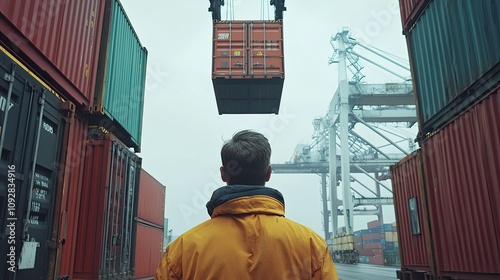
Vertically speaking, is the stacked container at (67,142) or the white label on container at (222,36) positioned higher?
the white label on container at (222,36)

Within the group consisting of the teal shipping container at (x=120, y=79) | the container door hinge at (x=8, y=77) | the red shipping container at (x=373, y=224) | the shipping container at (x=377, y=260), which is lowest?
the shipping container at (x=377, y=260)

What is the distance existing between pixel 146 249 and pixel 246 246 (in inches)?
358

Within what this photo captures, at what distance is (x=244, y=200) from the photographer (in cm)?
162

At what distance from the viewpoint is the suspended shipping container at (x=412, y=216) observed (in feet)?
25.0

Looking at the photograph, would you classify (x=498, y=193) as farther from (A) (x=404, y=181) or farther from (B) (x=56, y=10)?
(B) (x=56, y=10)

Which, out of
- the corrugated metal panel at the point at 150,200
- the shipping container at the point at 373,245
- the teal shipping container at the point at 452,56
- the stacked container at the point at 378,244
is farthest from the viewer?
the shipping container at the point at 373,245

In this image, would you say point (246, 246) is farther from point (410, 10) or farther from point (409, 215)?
point (410, 10)

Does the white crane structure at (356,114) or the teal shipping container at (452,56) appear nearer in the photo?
the teal shipping container at (452,56)

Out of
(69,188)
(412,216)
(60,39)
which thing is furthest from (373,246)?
(60,39)

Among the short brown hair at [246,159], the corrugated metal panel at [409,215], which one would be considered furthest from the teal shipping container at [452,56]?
the short brown hair at [246,159]

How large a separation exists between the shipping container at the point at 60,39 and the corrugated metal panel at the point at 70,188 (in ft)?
1.81

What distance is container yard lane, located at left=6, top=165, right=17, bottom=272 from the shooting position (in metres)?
3.88

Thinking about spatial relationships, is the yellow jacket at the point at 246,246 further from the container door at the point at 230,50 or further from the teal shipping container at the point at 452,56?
the container door at the point at 230,50

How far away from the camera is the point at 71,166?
5887 millimetres
